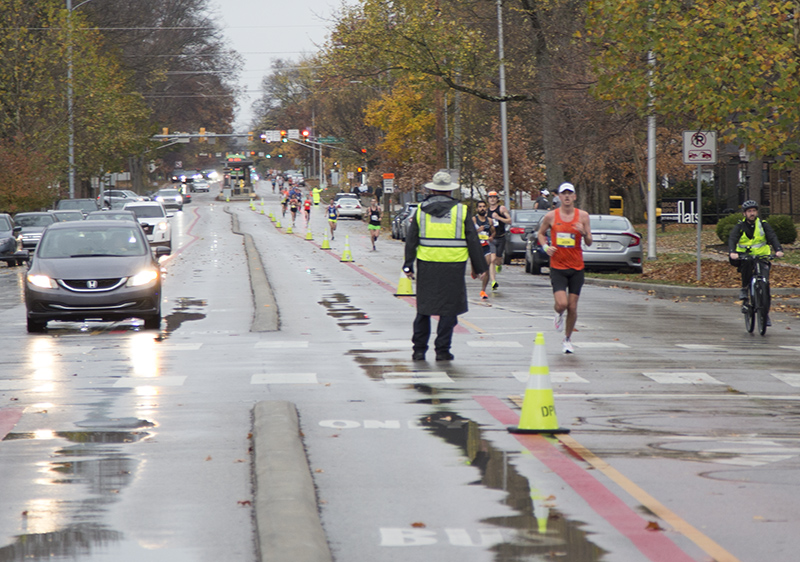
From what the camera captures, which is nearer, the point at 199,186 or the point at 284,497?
the point at 284,497

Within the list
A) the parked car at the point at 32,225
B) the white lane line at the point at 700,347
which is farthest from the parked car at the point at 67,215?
the white lane line at the point at 700,347

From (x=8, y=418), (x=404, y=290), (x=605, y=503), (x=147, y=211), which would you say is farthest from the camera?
(x=147, y=211)

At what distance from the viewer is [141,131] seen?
92.1 meters

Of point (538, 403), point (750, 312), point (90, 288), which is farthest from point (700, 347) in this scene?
point (90, 288)

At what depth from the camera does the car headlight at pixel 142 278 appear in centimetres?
1639

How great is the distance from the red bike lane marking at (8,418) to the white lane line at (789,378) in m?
6.52

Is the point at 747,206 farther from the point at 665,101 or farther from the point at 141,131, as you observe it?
the point at 141,131

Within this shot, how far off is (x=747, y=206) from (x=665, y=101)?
27.6 feet

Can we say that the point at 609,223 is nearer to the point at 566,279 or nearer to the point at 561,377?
the point at 566,279

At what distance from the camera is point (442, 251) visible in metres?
12.1

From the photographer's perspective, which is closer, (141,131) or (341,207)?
(341,207)

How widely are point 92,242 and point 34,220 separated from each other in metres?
25.4

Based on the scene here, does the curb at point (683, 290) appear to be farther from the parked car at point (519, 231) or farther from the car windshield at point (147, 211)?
the car windshield at point (147, 211)

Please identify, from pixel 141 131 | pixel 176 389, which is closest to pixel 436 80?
pixel 176 389
